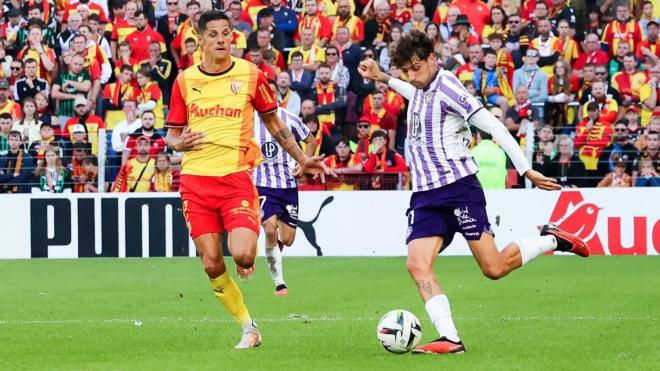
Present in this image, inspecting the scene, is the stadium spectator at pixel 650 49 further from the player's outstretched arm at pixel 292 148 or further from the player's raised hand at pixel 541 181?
the player's raised hand at pixel 541 181

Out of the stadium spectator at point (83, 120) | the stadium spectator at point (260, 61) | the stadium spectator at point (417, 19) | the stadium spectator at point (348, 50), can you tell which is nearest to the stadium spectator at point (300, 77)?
the stadium spectator at point (260, 61)

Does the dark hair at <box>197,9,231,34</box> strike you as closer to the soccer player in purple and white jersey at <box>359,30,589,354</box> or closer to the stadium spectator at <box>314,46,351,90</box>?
the soccer player in purple and white jersey at <box>359,30,589,354</box>

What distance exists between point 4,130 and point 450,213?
14678 mm

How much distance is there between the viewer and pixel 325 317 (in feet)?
40.0

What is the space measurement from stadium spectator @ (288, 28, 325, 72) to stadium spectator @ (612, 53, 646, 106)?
5194 millimetres

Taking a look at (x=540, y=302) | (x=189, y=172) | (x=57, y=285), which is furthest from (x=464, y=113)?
(x=57, y=285)

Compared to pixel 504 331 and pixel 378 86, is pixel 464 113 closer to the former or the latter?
pixel 504 331

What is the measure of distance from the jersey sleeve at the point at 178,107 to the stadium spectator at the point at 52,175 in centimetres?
1262

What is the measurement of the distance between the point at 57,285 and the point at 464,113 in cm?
854

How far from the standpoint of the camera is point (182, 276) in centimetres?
1767

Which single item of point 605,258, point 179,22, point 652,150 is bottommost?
point 605,258

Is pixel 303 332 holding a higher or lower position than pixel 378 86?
lower

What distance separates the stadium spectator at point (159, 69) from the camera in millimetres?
24022

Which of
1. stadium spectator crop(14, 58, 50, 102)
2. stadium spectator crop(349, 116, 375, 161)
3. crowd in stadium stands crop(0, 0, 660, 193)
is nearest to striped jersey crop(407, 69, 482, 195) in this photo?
crowd in stadium stands crop(0, 0, 660, 193)
